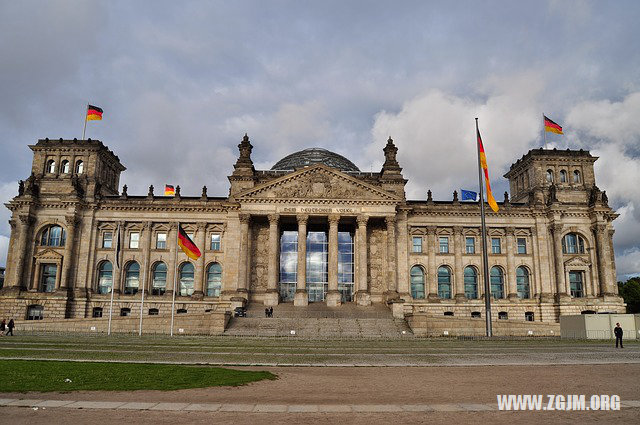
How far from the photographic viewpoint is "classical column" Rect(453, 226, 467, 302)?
69.3 metres

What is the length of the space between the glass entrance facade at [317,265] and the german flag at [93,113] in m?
33.2

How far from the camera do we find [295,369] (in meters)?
24.2

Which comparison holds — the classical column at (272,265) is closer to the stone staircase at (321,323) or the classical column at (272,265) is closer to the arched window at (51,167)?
the stone staircase at (321,323)

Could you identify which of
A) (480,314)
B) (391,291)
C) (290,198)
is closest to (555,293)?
(480,314)

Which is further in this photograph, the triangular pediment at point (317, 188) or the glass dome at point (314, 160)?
the glass dome at point (314, 160)

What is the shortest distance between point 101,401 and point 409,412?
855 centimetres

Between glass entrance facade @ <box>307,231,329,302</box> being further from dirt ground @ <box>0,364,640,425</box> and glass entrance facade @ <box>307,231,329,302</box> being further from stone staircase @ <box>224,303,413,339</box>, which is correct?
dirt ground @ <box>0,364,640,425</box>

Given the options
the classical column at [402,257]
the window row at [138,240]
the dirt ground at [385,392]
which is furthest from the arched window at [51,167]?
the dirt ground at [385,392]

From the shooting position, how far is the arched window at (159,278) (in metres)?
69.7

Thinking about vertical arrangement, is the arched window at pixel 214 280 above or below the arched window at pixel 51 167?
below

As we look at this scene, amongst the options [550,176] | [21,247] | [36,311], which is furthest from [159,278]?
[550,176]

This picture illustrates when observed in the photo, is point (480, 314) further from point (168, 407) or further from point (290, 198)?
point (168, 407)

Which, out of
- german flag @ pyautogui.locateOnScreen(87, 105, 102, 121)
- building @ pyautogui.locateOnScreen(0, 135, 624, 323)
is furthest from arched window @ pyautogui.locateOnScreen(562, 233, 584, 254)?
german flag @ pyautogui.locateOnScreen(87, 105, 102, 121)

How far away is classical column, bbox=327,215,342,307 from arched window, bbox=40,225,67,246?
37436 mm
